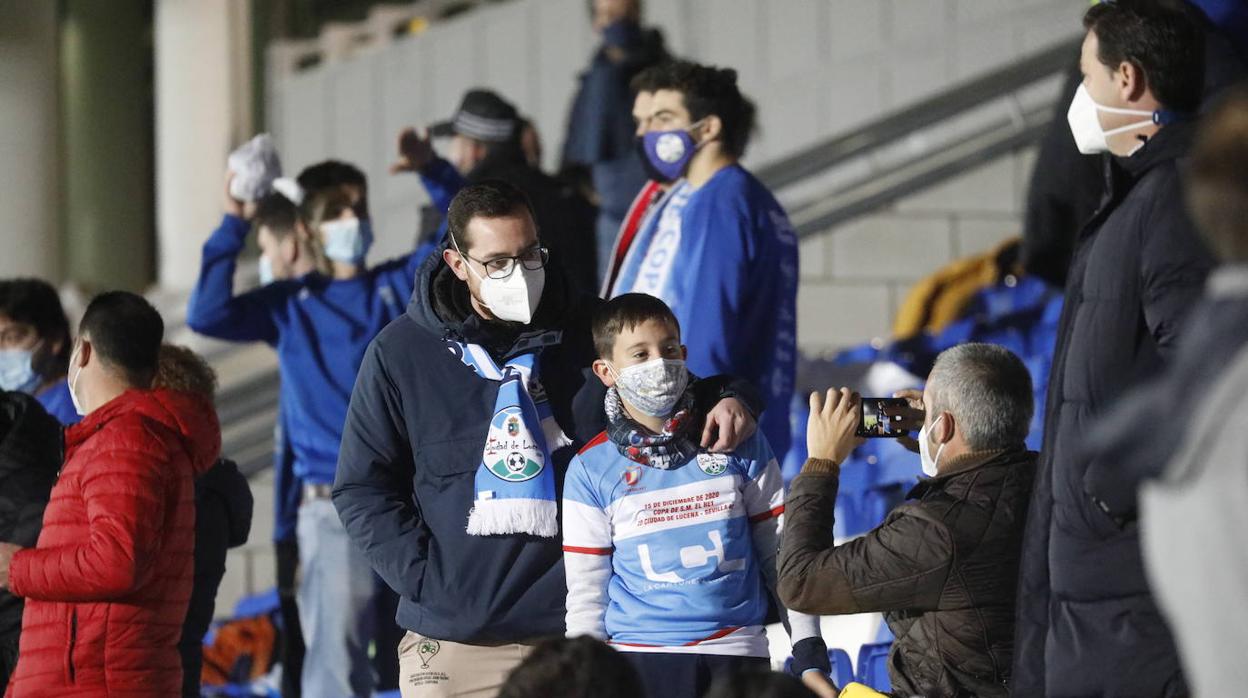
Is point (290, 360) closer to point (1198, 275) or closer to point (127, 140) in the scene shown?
point (1198, 275)

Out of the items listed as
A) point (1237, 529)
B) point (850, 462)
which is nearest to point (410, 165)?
point (850, 462)

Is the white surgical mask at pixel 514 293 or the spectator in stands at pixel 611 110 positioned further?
the spectator in stands at pixel 611 110

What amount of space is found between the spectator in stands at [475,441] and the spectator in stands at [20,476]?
1.01 metres

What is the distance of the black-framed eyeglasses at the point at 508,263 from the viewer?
4477 mm

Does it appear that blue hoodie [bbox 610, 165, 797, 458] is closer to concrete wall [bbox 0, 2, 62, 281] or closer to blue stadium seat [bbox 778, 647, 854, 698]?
blue stadium seat [bbox 778, 647, 854, 698]

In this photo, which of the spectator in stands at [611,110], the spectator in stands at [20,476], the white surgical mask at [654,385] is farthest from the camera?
the spectator in stands at [611,110]

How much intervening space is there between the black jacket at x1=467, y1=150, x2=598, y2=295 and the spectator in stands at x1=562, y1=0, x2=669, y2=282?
1.35m

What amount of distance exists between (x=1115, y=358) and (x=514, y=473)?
55.3 inches

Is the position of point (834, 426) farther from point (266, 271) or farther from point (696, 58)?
point (696, 58)

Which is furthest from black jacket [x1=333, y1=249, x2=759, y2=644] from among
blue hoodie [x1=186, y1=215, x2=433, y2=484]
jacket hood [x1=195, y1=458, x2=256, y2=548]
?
blue hoodie [x1=186, y1=215, x2=433, y2=484]

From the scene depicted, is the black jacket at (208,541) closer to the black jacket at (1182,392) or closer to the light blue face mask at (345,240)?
the light blue face mask at (345,240)

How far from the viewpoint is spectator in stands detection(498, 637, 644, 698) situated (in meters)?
3.22

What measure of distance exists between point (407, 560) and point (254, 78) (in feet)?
41.2

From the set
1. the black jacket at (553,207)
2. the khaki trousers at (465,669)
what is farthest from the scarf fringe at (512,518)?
the black jacket at (553,207)
